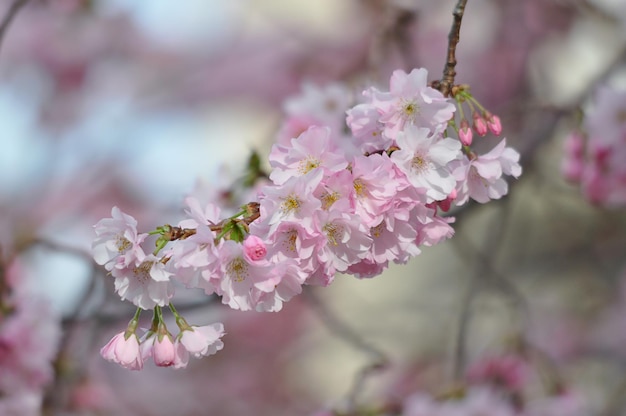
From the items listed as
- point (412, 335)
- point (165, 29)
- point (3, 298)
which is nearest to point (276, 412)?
point (412, 335)

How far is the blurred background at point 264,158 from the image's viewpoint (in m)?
3.12

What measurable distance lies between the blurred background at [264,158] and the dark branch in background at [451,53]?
157cm

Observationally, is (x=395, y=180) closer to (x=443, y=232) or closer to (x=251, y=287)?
(x=443, y=232)

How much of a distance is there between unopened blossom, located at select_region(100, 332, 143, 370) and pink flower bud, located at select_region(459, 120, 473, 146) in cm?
44

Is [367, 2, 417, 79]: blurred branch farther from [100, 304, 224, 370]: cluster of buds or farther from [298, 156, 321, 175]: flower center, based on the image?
[100, 304, 224, 370]: cluster of buds

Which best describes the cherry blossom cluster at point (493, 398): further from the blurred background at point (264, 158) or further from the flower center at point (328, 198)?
the flower center at point (328, 198)

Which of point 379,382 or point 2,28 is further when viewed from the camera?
point 379,382

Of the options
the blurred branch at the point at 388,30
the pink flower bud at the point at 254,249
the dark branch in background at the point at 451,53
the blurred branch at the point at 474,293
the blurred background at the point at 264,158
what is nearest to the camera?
the pink flower bud at the point at 254,249

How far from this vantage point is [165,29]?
14.2ft

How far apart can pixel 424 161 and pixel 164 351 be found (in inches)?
13.8

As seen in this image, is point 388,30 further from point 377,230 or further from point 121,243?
point 121,243

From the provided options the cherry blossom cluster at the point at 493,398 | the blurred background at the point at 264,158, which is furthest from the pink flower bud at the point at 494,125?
the blurred background at the point at 264,158

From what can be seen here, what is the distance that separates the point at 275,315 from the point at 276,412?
0.51 metres

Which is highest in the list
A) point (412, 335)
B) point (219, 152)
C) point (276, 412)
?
point (219, 152)
